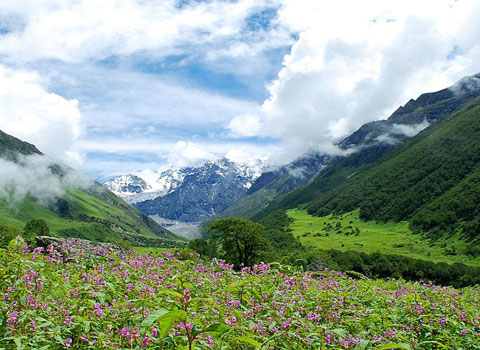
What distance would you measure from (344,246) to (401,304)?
198 m

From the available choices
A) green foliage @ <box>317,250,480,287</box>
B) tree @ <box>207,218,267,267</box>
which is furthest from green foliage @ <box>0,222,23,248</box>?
green foliage @ <box>317,250,480,287</box>

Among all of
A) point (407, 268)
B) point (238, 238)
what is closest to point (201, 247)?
point (238, 238)

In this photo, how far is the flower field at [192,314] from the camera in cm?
516

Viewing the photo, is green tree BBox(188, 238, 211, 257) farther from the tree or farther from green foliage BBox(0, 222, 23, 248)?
green foliage BBox(0, 222, 23, 248)

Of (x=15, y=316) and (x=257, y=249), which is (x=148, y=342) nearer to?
(x=15, y=316)

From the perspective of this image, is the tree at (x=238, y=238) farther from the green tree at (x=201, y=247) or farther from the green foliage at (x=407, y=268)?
the green foliage at (x=407, y=268)

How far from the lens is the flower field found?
5156 millimetres

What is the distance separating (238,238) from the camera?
74.4 metres

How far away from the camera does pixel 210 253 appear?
84.5m

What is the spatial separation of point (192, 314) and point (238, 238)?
6981cm

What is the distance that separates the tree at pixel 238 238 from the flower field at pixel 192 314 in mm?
62505

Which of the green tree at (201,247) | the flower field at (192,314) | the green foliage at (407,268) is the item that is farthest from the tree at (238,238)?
the flower field at (192,314)

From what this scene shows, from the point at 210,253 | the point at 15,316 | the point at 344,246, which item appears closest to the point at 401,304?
the point at 15,316

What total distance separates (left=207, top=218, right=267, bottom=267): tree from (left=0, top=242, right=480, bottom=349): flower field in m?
62.5
